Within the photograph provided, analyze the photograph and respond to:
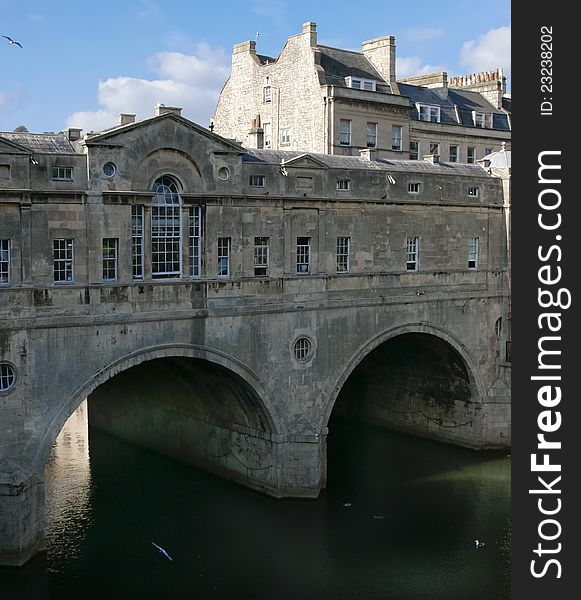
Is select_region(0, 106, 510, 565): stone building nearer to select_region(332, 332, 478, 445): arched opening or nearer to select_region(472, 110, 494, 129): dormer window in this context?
select_region(332, 332, 478, 445): arched opening

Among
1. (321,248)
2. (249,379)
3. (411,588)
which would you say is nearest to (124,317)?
(249,379)

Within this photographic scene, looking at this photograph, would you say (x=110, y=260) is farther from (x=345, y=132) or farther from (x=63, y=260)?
(x=345, y=132)

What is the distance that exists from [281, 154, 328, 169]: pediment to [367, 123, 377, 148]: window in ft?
46.2

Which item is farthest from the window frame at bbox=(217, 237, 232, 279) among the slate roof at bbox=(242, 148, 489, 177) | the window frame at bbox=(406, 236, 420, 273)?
the window frame at bbox=(406, 236, 420, 273)

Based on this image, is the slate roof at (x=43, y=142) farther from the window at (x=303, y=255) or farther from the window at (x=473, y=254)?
the window at (x=473, y=254)

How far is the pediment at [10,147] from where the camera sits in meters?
24.6

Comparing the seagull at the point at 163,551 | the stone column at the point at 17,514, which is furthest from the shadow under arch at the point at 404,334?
the stone column at the point at 17,514

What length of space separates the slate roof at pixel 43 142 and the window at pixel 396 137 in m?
23.4

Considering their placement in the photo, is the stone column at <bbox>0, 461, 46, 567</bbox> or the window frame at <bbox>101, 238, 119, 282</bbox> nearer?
the stone column at <bbox>0, 461, 46, 567</bbox>

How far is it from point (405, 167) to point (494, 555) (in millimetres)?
16116

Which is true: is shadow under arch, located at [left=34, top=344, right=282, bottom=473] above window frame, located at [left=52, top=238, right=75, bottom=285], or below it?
below

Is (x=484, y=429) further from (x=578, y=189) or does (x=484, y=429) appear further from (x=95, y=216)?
(x=578, y=189)

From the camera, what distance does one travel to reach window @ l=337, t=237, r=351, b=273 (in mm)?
33000

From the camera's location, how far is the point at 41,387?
84.5ft
